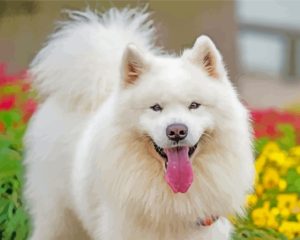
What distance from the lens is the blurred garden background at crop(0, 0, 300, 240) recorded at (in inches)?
211

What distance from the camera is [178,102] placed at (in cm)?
385

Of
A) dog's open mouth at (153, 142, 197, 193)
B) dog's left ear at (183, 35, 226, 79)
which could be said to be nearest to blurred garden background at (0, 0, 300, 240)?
dog's open mouth at (153, 142, 197, 193)

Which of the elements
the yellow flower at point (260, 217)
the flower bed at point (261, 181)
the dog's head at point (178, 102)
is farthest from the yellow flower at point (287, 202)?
the dog's head at point (178, 102)

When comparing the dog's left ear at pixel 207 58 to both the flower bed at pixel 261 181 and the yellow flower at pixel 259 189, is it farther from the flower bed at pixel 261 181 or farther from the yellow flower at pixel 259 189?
the yellow flower at pixel 259 189

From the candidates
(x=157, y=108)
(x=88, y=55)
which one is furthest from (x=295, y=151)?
(x=157, y=108)

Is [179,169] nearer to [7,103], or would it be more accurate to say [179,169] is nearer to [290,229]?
[290,229]

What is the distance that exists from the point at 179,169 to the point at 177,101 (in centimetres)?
31

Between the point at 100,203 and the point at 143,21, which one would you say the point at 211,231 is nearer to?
the point at 100,203

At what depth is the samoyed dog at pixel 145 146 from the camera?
3914 mm

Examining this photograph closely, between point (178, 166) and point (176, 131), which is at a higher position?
point (176, 131)

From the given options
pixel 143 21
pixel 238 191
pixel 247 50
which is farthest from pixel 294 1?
pixel 238 191

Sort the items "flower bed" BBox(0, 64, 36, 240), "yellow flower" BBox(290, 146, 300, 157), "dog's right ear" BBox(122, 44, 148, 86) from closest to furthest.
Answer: "dog's right ear" BBox(122, 44, 148, 86) < "flower bed" BBox(0, 64, 36, 240) < "yellow flower" BBox(290, 146, 300, 157)

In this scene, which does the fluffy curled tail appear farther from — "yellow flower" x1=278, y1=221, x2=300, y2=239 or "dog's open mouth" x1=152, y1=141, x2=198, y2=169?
"yellow flower" x1=278, y1=221, x2=300, y2=239

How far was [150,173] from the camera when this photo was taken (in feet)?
13.4
